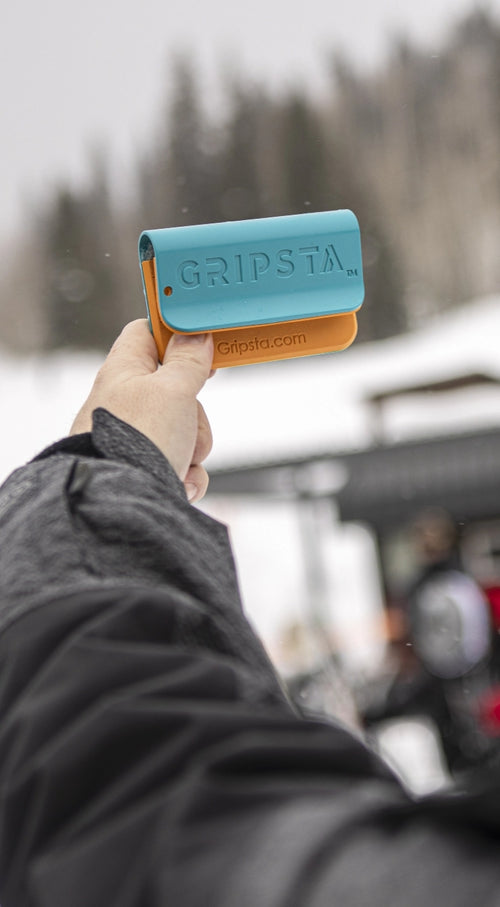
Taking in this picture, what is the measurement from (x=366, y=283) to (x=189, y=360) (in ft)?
1.92

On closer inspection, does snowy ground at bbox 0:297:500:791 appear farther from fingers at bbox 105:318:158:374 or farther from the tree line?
fingers at bbox 105:318:158:374

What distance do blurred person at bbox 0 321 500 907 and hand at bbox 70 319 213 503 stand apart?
0.14 metres

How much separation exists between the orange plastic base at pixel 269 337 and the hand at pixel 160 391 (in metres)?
0.01

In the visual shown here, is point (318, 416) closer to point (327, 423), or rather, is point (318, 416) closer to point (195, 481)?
point (327, 423)

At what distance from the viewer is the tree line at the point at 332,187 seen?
4.03m

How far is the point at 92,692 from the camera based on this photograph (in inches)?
10.1

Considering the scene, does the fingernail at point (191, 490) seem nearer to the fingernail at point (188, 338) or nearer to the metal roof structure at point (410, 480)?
the fingernail at point (188, 338)

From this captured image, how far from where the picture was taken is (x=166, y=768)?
0.78 ft

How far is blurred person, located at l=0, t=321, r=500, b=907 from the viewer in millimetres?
209

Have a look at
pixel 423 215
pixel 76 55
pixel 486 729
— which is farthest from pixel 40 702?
pixel 423 215

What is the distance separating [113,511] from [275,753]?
0.13 m

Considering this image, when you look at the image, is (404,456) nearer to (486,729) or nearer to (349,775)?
(486,729)

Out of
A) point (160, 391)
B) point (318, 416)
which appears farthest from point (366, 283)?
point (318, 416)

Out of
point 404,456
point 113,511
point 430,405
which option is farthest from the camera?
point 430,405
